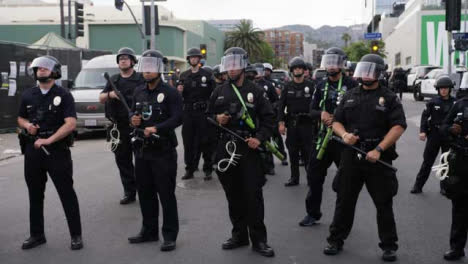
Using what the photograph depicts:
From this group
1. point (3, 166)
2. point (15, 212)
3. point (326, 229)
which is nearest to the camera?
point (326, 229)

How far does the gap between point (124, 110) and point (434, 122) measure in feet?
14.9

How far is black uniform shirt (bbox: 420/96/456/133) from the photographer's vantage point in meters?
8.61

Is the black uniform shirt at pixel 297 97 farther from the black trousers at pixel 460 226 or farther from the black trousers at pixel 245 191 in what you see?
the black trousers at pixel 460 226

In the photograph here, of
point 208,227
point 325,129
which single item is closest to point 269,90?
point 325,129

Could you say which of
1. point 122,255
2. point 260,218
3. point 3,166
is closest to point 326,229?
point 260,218

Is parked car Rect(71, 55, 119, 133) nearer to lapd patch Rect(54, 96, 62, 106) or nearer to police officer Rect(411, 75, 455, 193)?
police officer Rect(411, 75, 455, 193)

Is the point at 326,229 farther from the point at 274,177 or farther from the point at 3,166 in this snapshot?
the point at 3,166

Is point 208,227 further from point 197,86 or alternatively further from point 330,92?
point 197,86

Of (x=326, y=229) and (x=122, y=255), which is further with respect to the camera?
(x=326, y=229)

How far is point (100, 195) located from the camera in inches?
347

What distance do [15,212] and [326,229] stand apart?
411cm

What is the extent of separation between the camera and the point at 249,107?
596 centimetres

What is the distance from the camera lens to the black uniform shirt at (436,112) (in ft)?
28.2

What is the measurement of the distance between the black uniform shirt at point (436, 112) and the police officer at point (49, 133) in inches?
209
